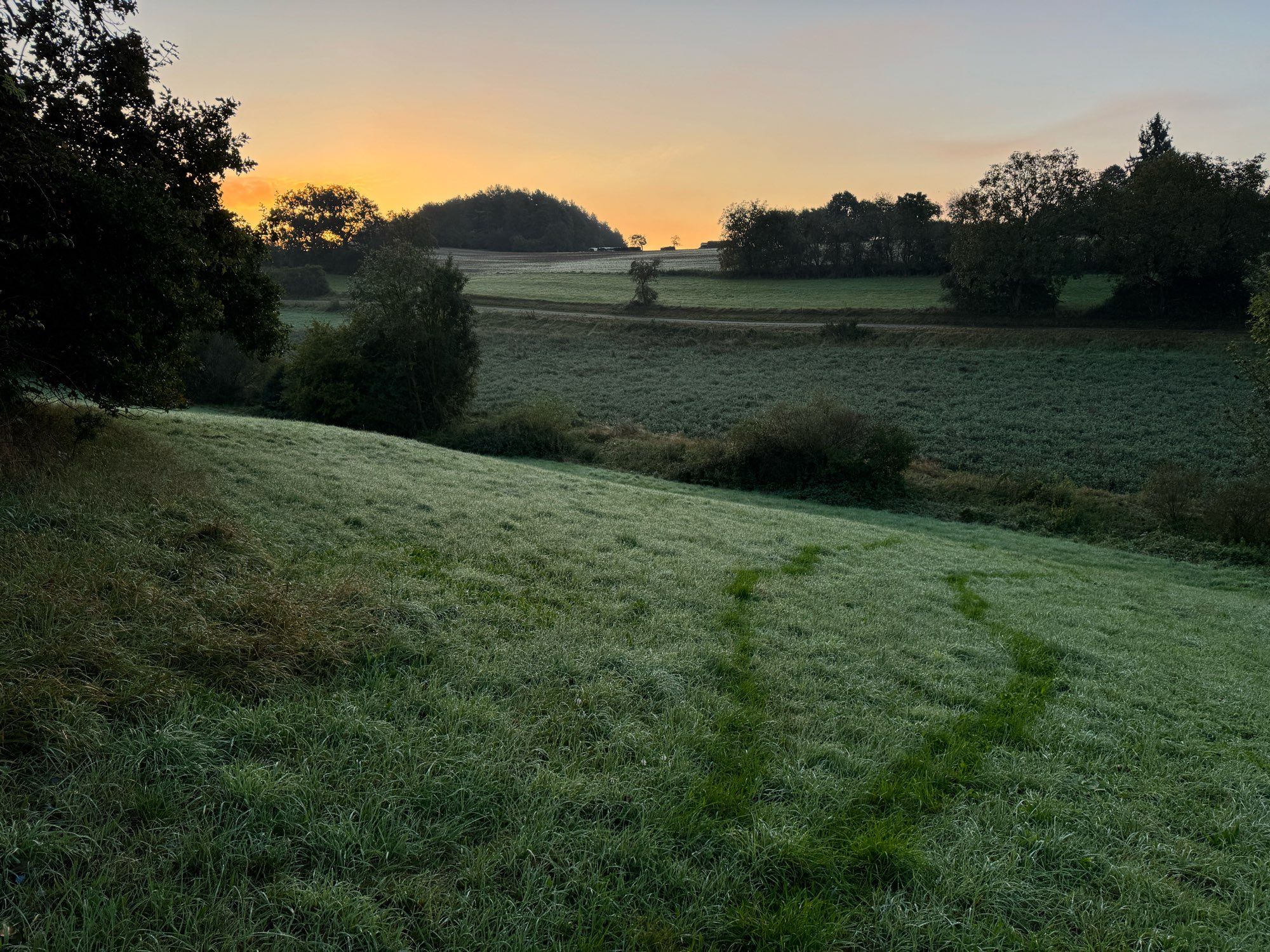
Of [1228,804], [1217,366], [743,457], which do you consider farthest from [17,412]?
[1217,366]

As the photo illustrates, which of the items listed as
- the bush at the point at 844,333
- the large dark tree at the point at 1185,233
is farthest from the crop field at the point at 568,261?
the large dark tree at the point at 1185,233

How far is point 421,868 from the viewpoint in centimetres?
397

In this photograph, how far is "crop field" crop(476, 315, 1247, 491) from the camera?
1377 inches

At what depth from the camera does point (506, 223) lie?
135375 millimetres

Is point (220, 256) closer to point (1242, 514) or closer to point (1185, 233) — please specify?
point (1242, 514)

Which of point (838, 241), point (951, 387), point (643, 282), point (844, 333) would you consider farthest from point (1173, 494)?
point (838, 241)

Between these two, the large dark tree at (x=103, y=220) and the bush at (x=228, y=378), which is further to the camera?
the bush at (x=228, y=378)

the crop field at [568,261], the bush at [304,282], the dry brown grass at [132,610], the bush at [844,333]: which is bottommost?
the dry brown grass at [132,610]

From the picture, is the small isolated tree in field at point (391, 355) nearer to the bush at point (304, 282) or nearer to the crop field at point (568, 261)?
the bush at point (304, 282)

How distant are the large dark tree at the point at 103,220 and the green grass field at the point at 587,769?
3391 millimetres

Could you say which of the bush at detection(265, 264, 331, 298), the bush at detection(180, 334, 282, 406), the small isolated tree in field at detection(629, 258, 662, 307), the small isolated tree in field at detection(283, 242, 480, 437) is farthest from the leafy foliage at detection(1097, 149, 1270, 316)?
the bush at detection(265, 264, 331, 298)

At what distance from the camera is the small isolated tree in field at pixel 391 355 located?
38688 mm

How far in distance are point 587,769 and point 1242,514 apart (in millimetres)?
27933

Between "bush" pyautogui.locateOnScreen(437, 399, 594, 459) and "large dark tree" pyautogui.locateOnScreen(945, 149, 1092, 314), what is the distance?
4102 cm
